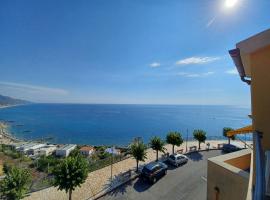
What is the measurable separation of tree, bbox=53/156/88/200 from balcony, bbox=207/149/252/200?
9009 mm

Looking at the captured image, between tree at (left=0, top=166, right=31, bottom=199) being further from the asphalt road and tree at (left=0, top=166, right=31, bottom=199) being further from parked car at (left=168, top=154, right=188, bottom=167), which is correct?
parked car at (left=168, top=154, right=188, bottom=167)

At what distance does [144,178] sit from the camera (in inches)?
655

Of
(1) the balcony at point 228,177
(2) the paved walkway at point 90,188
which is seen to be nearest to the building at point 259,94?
(1) the balcony at point 228,177

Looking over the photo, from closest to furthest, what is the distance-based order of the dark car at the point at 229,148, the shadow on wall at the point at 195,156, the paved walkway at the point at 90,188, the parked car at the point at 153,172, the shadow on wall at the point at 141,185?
the paved walkway at the point at 90,188 < the shadow on wall at the point at 141,185 < the parked car at the point at 153,172 < the shadow on wall at the point at 195,156 < the dark car at the point at 229,148

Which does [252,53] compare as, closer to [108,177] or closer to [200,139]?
[108,177]

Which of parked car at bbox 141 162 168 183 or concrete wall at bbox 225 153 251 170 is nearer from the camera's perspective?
concrete wall at bbox 225 153 251 170

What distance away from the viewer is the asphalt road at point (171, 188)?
1413 centimetres

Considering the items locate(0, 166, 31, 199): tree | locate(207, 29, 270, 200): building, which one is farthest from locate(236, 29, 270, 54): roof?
locate(0, 166, 31, 199): tree

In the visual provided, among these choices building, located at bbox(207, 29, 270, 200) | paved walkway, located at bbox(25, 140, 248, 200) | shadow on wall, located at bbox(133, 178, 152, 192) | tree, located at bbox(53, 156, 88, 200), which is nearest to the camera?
building, located at bbox(207, 29, 270, 200)

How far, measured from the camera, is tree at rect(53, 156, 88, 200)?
12297mm

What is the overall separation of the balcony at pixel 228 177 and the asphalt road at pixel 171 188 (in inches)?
310

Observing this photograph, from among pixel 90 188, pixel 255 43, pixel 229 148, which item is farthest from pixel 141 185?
pixel 229 148

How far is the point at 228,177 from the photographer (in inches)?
244

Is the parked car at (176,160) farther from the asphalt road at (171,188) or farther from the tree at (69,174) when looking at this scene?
the tree at (69,174)
